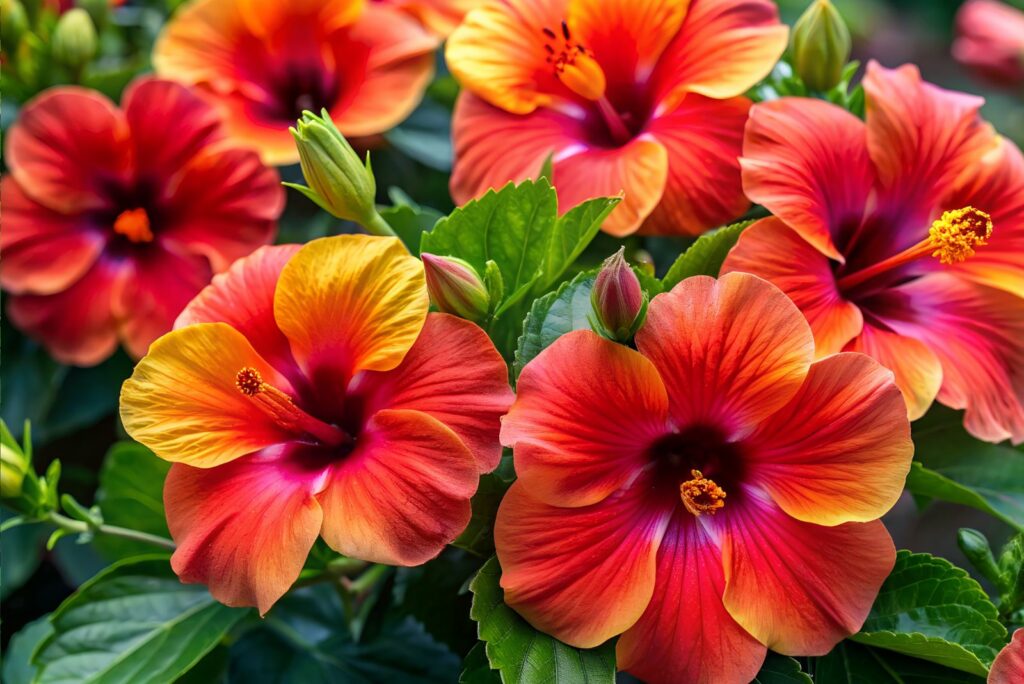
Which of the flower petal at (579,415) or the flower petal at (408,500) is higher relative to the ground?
the flower petal at (579,415)

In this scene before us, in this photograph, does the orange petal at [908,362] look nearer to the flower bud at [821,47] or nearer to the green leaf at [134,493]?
the flower bud at [821,47]

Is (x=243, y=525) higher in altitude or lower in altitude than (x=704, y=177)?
lower

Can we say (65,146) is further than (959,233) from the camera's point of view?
Yes

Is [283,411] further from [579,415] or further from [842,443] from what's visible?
[842,443]

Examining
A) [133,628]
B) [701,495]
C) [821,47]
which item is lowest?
[133,628]

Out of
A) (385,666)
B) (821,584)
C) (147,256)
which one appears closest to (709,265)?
(821,584)

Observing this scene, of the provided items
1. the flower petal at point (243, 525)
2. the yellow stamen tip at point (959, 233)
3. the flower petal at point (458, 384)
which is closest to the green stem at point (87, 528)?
the flower petal at point (243, 525)

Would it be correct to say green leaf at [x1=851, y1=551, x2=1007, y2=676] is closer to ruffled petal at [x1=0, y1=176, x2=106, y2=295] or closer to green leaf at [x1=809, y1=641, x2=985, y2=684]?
green leaf at [x1=809, y1=641, x2=985, y2=684]

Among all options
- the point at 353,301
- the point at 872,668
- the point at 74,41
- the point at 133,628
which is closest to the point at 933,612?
the point at 872,668
